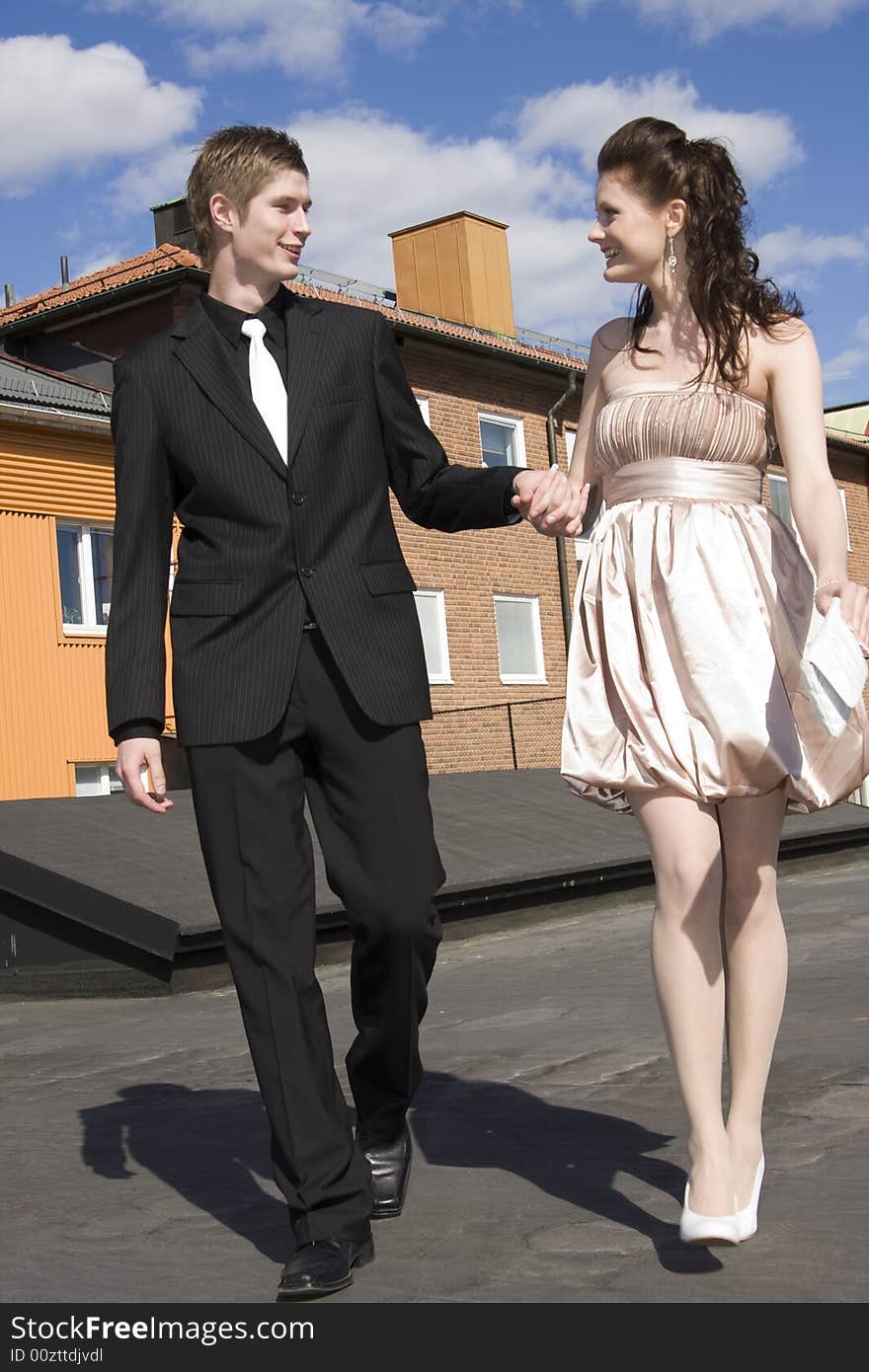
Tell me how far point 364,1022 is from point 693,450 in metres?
1.47

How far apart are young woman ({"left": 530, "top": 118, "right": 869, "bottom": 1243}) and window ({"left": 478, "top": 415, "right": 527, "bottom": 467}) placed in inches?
983

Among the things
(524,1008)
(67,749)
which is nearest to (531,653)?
(67,749)

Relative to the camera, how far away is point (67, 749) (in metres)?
21.2

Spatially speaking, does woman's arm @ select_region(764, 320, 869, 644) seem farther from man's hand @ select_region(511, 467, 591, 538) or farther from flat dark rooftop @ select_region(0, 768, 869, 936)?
flat dark rooftop @ select_region(0, 768, 869, 936)

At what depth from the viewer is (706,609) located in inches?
138

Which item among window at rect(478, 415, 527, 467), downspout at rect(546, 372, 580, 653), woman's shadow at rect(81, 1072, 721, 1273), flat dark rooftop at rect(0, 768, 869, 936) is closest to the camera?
woman's shadow at rect(81, 1072, 721, 1273)

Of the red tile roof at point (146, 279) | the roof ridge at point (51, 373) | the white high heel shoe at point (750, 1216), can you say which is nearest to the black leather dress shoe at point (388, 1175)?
the white high heel shoe at point (750, 1216)

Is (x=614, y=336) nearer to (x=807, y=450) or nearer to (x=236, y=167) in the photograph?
(x=807, y=450)

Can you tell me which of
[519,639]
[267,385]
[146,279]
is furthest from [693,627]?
[519,639]

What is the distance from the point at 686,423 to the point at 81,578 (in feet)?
61.7

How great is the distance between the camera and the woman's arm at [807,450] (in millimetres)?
3504

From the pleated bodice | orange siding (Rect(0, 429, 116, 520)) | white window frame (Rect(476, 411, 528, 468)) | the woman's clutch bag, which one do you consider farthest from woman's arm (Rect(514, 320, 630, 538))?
white window frame (Rect(476, 411, 528, 468))

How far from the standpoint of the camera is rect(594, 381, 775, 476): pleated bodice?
11.9ft

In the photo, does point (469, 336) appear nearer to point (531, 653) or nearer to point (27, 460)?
point (531, 653)
